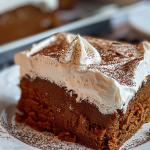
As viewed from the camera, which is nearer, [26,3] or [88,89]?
[88,89]

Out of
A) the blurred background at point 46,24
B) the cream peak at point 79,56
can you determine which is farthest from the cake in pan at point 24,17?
the cream peak at point 79,56

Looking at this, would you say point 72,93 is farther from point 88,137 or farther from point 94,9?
point 94,9

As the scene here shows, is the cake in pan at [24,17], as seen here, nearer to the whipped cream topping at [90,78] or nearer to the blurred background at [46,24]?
the blurred background at [46,24]

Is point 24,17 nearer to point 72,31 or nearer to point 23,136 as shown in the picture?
point 72,31

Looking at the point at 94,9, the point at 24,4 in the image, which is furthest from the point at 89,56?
the point at 94,9

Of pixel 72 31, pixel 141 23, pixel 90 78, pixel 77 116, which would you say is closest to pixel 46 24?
pixel 72 31

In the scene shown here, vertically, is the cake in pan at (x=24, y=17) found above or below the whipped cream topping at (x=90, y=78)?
above
